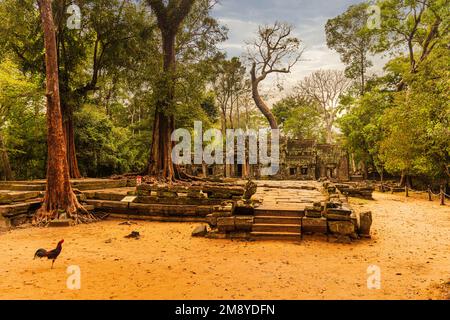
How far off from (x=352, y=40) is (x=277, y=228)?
2738 centimetres

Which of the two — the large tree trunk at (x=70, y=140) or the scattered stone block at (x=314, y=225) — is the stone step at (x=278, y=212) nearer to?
the scattered stone block at (x=314, y=225)

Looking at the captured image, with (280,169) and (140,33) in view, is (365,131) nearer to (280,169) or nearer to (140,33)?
(280,169)

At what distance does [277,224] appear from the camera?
25.4ft

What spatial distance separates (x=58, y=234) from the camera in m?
8.09

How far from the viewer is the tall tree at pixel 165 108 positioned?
50.5ft

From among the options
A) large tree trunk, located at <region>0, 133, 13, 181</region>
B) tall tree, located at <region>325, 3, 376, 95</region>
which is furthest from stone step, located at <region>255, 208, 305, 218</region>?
tall tree, located at <region>325, 3, 376, 95</region>

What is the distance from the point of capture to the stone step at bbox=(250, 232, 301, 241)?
7316 mm

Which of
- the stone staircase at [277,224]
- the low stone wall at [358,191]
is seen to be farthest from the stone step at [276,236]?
→ the low stone wall at [358,191]

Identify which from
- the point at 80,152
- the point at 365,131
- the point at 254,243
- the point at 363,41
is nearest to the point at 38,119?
the point at 80,152

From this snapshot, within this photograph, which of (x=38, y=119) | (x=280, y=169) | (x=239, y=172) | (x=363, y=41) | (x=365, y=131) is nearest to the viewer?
(x=38, y=119)

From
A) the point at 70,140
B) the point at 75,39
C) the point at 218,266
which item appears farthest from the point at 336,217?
the point at 75,39

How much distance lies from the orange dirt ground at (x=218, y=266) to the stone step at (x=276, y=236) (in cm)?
23
